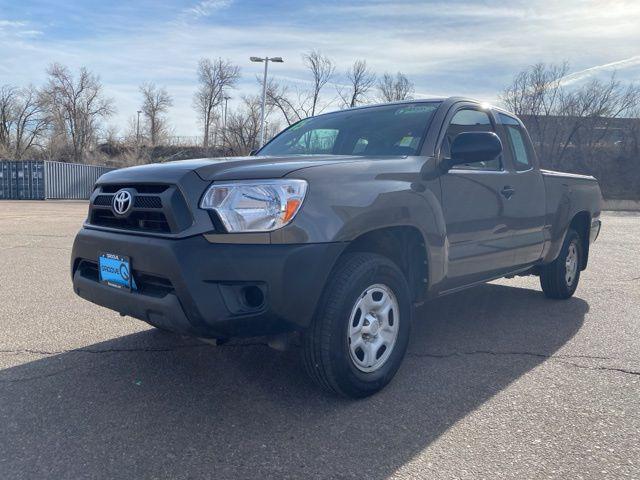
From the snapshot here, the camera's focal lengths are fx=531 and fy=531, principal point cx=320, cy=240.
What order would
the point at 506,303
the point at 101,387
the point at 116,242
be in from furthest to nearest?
1. the point at 506,303
2. the point at 101,387
3. the point at 116,242

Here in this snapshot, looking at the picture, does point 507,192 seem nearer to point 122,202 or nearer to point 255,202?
point 255,202

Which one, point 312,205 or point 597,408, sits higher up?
point 312,205

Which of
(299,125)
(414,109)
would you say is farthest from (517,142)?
(299,125)

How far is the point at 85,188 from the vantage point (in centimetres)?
→ 3328

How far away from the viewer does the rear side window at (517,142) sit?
15.1 feet

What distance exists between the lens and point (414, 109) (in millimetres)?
3932

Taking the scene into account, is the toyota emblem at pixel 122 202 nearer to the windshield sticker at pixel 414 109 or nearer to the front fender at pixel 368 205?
the front fender at pixel 368 205

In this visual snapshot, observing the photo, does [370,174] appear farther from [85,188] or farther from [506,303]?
[85,188]

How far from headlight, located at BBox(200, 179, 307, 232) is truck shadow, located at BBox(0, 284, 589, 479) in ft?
3.39

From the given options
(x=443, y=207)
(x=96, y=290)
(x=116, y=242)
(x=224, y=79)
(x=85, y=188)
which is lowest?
(x=85, y=188)

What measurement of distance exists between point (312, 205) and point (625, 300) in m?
4.72

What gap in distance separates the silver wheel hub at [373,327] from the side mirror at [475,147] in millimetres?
1052

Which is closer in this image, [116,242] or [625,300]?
[116,242]

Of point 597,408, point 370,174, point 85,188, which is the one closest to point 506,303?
point 597,408
